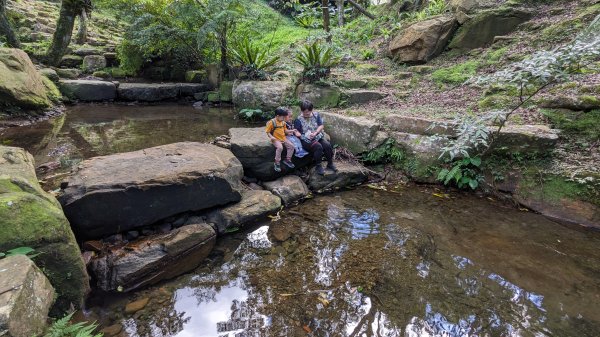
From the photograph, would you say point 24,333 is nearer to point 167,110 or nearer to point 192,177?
point 192,177

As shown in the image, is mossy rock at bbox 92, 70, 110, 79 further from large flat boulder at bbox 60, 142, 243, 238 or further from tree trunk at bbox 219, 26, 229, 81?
large flat boulder at bbox 60, 142, 243, 238

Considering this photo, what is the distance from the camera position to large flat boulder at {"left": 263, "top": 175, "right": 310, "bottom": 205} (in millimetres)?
4832

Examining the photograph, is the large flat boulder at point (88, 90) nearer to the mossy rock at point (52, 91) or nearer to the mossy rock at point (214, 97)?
the mossy rock at point (52, 91)

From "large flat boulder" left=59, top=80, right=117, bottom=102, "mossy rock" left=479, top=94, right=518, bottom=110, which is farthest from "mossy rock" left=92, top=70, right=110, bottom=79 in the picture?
"mossy rock" left=479, top=94, right=518, bottom=110

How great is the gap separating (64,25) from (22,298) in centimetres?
1019

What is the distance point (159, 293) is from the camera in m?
3.04

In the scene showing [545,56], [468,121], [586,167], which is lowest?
[586,167]

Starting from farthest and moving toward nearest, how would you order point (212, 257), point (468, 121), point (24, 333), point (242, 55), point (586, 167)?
1. point (242, 55)
2. point (468, 121)
3. point (586, 167)
4. point (212, 257)
5. point (24, 333)

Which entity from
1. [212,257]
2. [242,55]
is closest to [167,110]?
[242,55]

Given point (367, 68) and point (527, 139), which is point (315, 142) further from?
point (367, 68)

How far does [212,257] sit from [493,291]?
2.70 metres

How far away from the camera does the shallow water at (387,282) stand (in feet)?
8.79

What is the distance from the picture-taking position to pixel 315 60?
8.05 metres

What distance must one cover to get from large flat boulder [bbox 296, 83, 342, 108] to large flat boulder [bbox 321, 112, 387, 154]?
1.71 meters
